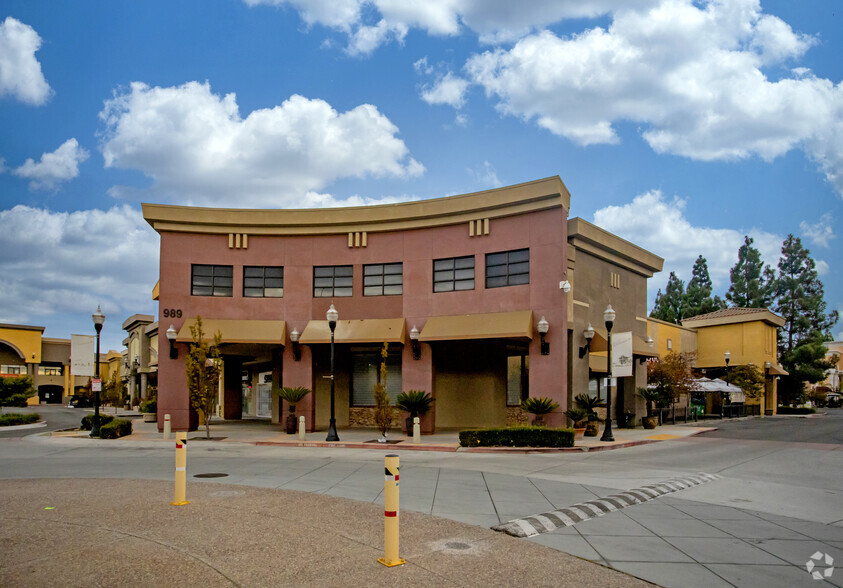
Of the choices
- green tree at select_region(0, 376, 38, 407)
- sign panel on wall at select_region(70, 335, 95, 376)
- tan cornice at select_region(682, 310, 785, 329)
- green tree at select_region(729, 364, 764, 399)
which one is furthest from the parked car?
green tree at select_region(729, 364, 764, 399)

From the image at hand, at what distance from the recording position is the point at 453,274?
2577 centimetres

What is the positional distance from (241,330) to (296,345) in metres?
2.38

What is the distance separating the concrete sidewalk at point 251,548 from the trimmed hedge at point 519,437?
34.9ft

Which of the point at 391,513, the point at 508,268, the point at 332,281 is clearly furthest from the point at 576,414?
the point at 391,513

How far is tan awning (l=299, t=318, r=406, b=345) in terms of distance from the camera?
84.1 feet

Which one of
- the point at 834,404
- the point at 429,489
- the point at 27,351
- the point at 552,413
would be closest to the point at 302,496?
the point at 429,489

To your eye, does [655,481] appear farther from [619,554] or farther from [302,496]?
[302,496]

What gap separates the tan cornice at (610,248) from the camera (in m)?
25.6

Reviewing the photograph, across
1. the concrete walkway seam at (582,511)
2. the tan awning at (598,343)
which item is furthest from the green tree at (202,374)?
the concrete walkway seam at (582,511)

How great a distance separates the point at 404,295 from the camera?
26.3 meters

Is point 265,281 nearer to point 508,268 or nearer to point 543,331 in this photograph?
point 508,268

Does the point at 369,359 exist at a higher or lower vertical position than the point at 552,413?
higher

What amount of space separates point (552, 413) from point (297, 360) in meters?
10.7

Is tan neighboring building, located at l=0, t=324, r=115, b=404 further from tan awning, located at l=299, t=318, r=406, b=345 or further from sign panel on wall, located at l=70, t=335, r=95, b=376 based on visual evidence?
tan awning, located at l=299, t=318, r=406, b=345
